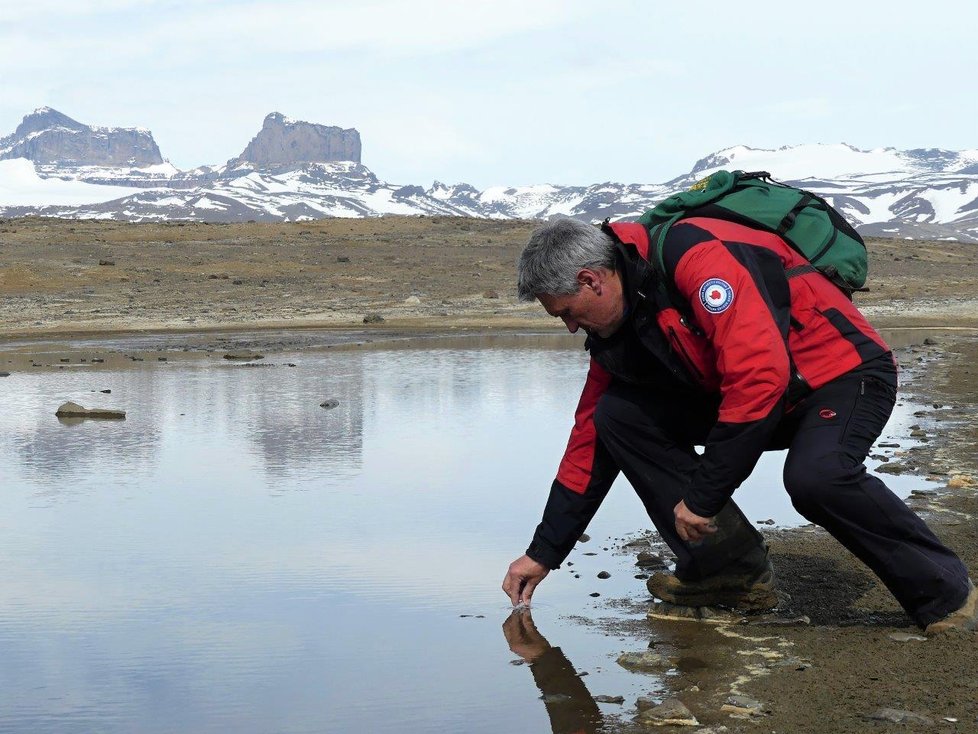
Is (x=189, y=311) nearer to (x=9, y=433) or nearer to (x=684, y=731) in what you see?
(x=9, y=433)

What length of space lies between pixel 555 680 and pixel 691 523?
0.70m

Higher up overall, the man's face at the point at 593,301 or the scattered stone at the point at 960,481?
the man's face at the point at 593,301

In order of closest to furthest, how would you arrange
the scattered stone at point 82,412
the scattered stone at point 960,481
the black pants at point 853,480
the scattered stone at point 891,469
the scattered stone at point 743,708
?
the scattered stone at point 743,708
the black pants at point 853,480
the scattered stone at point 960,481
the scattered stone at point 891,469
the scattered stone at point 82,412

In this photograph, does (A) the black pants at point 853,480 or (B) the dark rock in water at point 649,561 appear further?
(B) the dark rock in water at point 649,561

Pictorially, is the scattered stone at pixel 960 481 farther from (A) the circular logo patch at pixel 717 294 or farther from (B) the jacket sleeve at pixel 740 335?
(A) the circular logo patch at pixel 717 294

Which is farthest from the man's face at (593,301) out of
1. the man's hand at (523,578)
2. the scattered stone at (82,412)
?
the scattered stone at (82,412)

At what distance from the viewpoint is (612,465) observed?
5.38 m

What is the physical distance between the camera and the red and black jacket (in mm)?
4305

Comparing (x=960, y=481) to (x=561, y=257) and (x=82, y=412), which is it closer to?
(x=561, y=257)

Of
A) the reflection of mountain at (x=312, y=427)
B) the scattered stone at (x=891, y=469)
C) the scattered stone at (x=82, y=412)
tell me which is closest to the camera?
the scattered stone at (x=891, y=469)

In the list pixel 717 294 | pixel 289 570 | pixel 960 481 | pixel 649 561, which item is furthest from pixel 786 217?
pixel 960 481

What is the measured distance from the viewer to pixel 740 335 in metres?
4.28

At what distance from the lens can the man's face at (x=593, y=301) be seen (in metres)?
4.53

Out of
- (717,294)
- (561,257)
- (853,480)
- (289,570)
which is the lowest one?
(289,570)
